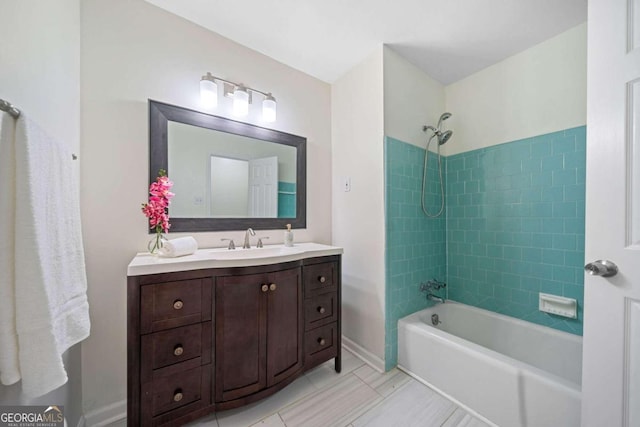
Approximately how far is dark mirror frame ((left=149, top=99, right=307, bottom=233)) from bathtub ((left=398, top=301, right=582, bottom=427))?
1284mm

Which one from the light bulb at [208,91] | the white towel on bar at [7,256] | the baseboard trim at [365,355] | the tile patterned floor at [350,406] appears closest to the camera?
the white towel on bar at [7,256]

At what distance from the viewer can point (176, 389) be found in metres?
1.07

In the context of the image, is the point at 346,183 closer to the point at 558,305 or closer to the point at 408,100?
the point at 408,100

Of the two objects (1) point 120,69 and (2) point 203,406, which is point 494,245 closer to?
(2) point 203,406

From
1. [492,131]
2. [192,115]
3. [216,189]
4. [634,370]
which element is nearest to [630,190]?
[634,370]

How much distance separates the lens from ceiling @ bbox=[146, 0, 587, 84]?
1.38 m

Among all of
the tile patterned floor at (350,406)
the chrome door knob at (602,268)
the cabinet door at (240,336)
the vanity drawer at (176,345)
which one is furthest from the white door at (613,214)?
the vanity drawer at (176,345)

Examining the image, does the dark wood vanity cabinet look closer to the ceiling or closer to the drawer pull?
the drawer pull

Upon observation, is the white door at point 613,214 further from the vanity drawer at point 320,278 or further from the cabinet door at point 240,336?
the cabinet door at point 240,336

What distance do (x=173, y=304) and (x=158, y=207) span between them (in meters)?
0.54

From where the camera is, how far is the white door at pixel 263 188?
1765mm

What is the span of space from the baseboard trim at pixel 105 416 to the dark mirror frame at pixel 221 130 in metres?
0.96

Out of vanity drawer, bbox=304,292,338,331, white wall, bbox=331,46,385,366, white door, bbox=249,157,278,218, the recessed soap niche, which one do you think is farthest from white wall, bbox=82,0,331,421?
the recessed soap niche

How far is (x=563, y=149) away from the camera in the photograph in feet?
5.19
